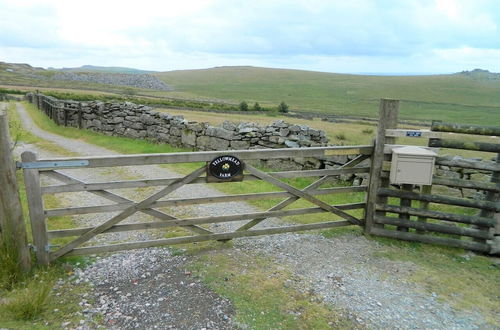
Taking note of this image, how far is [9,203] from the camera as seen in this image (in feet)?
16.5

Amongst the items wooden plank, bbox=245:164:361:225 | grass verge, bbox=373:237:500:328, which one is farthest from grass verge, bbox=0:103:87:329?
grass verge, bbox=373:237:500:328

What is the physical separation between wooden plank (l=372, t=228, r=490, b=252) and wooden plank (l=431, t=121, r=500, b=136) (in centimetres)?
187

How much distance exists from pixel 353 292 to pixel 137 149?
11.7 m

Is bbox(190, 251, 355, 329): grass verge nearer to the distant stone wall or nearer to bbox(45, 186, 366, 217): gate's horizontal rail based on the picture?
bbox(45, 186, 366, 217): gate's horizontal rail

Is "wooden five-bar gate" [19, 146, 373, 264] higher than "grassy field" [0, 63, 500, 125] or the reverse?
the reverse

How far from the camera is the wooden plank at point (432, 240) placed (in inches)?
257

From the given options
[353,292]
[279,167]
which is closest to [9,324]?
[353,292]

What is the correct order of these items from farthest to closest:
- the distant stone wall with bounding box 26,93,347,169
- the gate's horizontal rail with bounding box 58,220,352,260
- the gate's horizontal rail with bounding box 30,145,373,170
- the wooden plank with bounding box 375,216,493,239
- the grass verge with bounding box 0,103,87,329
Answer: the distant stone wall with bounding box 26,93,347,169 < the wooden plank with bounding box 375,216,493,239 < the gate's horizontal rail with bounding box 58,220,352,260 < the gate's horizontal rail with bounding box 30,145,373,170 < the grass verge with bounding box 0,103,87,329

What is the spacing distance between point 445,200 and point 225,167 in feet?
12.5

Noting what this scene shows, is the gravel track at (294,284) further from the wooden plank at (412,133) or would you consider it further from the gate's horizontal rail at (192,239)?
the wooden plank at (412,133)

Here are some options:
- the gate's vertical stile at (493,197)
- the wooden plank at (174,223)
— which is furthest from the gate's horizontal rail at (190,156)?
the gate's vertical stile at (493,197)

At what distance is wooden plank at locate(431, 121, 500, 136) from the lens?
6281 mm

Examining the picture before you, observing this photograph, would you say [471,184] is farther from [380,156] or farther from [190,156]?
[190,156]

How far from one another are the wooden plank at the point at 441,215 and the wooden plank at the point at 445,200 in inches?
8.1
